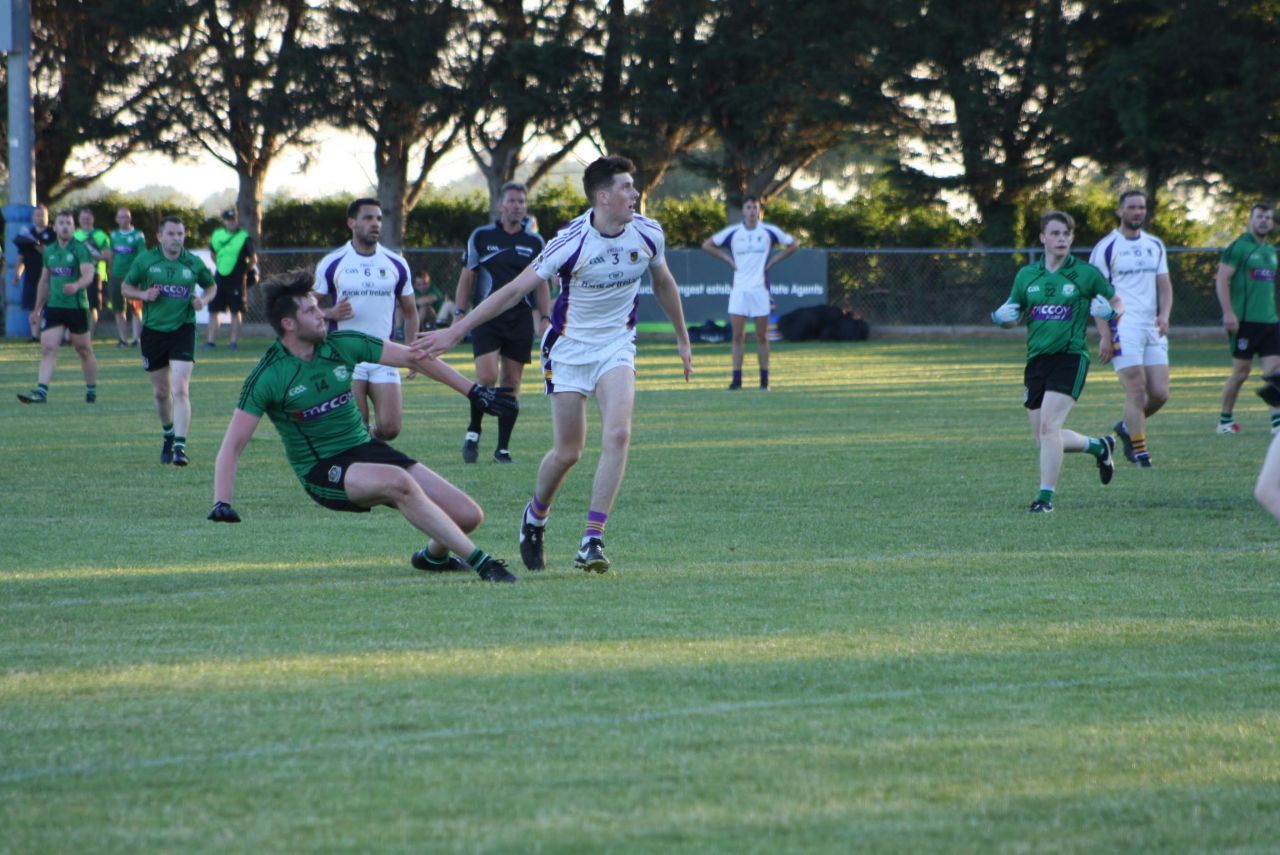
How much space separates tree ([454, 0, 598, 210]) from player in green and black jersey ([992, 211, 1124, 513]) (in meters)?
33.2

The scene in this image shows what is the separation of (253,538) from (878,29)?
109 feet

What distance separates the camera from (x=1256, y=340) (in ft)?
50.5

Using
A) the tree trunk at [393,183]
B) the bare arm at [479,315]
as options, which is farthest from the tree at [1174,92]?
the bare arm at [479,315]

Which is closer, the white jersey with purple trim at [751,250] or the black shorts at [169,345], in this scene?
the black shorts at [169,345]

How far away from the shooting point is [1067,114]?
123ft

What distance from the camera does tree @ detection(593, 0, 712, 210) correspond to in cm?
4241

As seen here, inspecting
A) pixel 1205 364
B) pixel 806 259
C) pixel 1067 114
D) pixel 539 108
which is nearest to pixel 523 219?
pixel 1205 364

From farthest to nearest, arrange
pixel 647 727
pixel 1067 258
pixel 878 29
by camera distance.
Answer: pixel 878 29
pixel 1067 258
pixel 647 727

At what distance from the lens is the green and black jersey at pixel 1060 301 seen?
10766mm

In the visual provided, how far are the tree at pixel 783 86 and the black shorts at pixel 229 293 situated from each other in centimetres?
1550

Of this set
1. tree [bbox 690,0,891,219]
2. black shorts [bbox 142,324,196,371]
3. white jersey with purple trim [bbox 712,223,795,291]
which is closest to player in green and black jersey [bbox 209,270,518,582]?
black shorts [bbox 142,324,196,371]

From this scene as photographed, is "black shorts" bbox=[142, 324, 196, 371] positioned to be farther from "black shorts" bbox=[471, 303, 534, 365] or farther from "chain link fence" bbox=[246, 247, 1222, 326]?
"chain link fence" bbox=[246, 247, 1222, 326]

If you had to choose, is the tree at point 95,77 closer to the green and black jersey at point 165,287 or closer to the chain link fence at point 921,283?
the chain link fence at point 921,283

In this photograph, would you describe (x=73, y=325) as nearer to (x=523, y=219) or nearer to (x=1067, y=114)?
(x=523, y=219)
